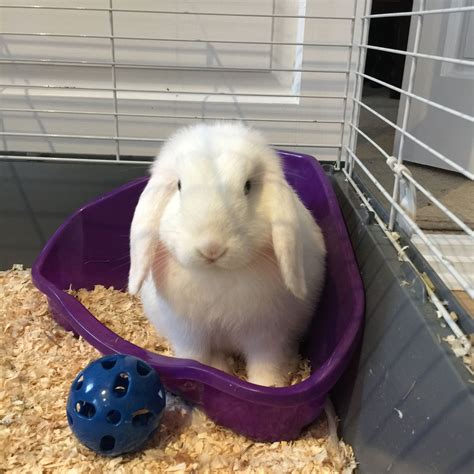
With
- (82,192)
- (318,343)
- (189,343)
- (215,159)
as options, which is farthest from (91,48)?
(318,343)

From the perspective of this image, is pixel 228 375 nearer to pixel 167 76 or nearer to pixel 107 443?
pixel 107 443

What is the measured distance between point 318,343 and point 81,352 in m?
0.58

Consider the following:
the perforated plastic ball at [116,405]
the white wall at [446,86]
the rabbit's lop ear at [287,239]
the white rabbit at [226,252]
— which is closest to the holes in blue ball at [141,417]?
the perforated plastic ball at [116,405]

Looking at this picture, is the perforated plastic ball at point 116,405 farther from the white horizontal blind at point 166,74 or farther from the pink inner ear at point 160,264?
the white horizontal blind at point 166,74

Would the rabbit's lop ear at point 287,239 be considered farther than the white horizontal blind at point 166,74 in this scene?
No

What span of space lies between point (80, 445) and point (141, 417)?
177 mm

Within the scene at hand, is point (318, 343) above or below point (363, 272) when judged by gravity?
below

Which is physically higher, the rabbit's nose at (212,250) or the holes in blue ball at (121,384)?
the rabbit's nose at (212,250)

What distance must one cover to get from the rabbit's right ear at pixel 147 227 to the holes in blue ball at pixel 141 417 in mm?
256

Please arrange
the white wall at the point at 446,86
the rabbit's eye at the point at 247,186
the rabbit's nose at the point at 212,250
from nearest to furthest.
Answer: the rabbit's nose at the point at 212,250 < the rabbit's eye at the point at 247,186 < the white wall at the point at 446,86

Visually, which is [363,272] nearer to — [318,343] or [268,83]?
[318,343]

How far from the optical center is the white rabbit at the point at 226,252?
98 cm

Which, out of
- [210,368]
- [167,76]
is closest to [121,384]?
[210,368]

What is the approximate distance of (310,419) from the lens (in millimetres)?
1101
